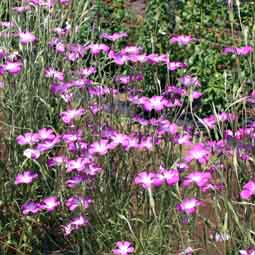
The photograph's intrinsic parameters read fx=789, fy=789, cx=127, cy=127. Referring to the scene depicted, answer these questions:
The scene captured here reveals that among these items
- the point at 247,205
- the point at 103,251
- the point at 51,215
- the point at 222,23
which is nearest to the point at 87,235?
the point at 103,251

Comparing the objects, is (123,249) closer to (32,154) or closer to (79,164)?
(79,164)

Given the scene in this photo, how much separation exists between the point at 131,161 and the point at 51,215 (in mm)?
443

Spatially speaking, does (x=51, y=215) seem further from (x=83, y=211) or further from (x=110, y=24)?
(x=110, y=24)

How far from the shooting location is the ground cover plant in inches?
113

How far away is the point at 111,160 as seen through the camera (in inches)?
129

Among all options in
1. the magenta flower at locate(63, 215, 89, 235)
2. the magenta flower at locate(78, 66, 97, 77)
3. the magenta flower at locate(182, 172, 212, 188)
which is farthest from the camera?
the magenta flower at locate(78, 66, 97, 77)

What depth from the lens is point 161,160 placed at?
329cm

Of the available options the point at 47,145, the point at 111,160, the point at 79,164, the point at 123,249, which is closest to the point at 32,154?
the point at 47,145

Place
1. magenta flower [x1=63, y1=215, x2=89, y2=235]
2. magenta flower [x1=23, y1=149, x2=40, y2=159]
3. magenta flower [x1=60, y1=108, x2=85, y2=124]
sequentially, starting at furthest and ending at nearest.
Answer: magenta flower [x1=60, y1=108, x2=85, y2=124], magenta flower [x1=23, y1=149, x2=40, y2=159], magenta flower [x1=63, y1=215, x2=89, y2=235]

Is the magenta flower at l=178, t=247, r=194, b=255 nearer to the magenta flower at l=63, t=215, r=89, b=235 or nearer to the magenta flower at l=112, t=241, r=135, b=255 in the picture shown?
the magenta flower at l=112, t=241, r=135, b=255

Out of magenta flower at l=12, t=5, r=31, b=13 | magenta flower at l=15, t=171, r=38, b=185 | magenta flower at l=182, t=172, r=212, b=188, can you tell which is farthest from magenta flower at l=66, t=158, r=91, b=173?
magenta flower at l=12, t=5, r=31, b=13

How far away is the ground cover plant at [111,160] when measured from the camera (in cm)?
288

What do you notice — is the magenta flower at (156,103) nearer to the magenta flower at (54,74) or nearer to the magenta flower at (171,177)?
the magenta flower at (171,177)

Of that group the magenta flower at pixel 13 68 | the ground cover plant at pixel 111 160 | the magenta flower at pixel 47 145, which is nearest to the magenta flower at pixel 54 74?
the ground cover plant at pixel 111 160
